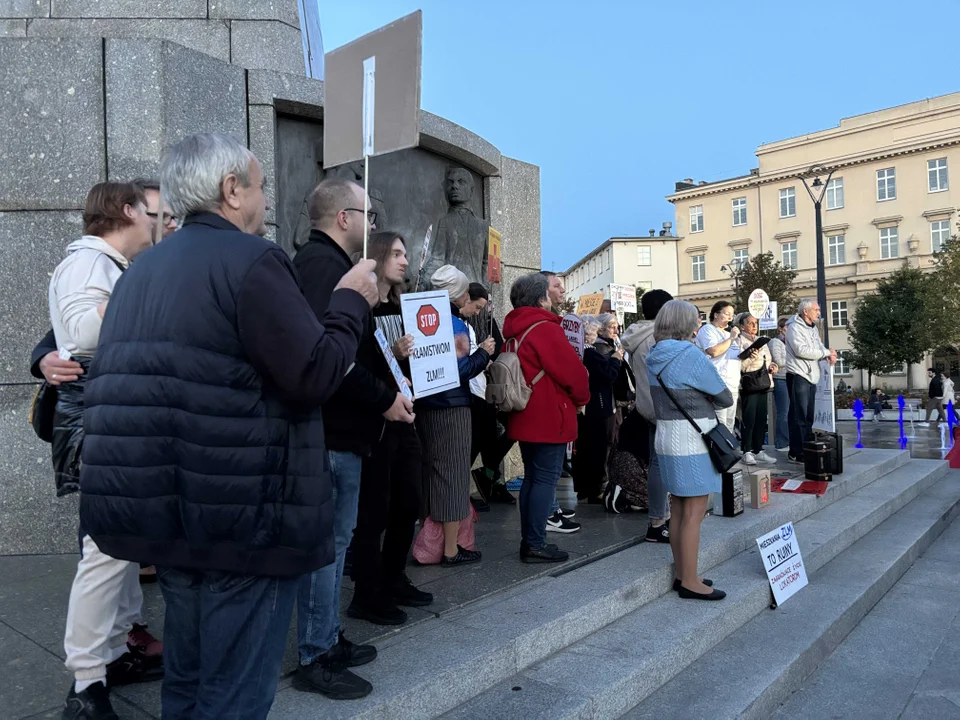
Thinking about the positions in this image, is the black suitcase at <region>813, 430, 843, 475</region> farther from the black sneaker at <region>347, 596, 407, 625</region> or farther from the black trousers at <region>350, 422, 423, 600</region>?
the black sneaker at <region>347, 596, 407, 625</region>

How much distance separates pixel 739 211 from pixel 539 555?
58705 mm

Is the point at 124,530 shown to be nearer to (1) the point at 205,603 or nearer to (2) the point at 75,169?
(1) the point at 205,603

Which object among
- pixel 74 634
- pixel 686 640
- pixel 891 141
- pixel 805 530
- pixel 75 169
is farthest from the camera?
pixel 891 141

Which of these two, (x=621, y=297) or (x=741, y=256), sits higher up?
(x=741, y=256)

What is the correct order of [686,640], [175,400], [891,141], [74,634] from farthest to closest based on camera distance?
[891,141], [686,640], [74,634], [175,400]

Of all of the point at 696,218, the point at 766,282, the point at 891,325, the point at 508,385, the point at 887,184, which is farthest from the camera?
the point at 696,218

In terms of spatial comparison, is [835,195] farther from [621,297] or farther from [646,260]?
[621,297]

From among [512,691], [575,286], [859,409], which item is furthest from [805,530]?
[575,286]

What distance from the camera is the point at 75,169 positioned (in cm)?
449

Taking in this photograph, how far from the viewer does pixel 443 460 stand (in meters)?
4.34

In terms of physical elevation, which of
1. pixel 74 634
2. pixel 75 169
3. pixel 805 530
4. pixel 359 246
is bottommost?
pixel 805 530

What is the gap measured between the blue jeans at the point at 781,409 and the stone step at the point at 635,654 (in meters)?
4.52

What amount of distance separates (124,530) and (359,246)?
1495mm

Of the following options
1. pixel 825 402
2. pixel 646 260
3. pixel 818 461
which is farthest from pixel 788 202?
pixel 818 461
